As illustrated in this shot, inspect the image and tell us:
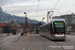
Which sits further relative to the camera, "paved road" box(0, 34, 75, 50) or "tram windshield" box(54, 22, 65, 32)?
"tram windshield" box(54, 22, 65, 32)

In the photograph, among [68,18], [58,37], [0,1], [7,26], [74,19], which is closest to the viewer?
[0,1]

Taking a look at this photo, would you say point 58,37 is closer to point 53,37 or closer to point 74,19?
point 53,37

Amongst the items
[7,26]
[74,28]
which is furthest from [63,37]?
[7,26]

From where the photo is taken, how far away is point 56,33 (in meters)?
22.7

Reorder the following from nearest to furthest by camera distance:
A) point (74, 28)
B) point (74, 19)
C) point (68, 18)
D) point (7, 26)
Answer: point (74, 28)
point (7, 26)
point (68, 18)
point (74, 19)

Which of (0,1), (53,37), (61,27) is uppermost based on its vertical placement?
(0,1)

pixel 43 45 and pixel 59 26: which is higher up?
pixel 59 26

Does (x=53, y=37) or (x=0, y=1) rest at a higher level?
(x=0, y=1)

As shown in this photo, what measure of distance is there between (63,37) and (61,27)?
1546 mm

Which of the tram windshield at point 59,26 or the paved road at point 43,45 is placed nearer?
the paved road at point 43,45

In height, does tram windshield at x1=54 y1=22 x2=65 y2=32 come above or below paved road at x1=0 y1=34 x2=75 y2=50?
above

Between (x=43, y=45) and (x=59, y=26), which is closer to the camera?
(x=43, y=45)

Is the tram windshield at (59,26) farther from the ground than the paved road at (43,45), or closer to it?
farther from the ground

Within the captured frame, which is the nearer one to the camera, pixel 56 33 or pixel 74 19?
pixel 56 33
